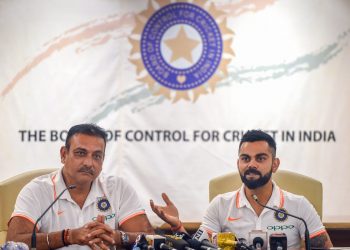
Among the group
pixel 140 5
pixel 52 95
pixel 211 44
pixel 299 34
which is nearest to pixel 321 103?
pixel 299 34

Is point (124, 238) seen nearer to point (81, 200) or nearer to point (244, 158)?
point (81, 200)

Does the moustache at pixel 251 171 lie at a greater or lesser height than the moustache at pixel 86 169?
lesser

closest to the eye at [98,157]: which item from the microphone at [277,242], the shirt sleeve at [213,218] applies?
the shirt sleeve at [213,218]

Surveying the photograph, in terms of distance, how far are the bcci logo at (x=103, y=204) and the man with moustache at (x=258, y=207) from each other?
0.90 ft

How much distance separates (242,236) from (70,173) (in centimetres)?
96

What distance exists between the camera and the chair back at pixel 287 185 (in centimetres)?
375

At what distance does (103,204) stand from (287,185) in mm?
1133

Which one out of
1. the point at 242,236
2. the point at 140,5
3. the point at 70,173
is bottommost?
the point at 242,236

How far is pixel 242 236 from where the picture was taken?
329 centimetres

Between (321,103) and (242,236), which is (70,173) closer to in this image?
(242,236)

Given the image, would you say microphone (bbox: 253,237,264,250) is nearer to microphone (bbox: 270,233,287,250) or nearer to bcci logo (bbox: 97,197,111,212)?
microphone (bbox: 270,233,287,250)

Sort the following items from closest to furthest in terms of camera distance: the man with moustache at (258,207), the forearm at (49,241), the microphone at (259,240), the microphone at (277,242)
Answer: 1. the microphone at (277,242)
2. the microphone at (259,240)
3. the forearm at (49,241)
4. the man with moustache at (258,207)

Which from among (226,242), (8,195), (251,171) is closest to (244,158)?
(251,171)

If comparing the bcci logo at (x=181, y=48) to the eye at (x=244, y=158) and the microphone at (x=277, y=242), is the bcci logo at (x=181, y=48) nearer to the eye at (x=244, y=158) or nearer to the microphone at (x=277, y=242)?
the eye at (x=244, y=158)
